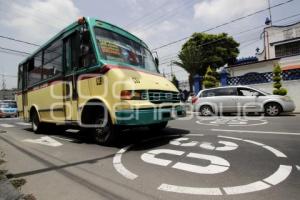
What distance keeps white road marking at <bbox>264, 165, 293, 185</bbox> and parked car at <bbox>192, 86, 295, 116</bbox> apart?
8.58 meters

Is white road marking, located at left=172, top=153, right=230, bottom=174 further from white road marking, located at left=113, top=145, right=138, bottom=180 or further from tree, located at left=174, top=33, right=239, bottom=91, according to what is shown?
tree, located at left=174, top=33, right=239, bottom=91

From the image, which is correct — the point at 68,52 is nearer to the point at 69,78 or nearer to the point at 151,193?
the point at 69,78

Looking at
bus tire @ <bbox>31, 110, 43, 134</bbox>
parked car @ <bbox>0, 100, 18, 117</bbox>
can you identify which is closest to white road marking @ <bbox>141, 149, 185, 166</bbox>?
bus tire @ <bbox>31, 110, 43, 134</bbox>

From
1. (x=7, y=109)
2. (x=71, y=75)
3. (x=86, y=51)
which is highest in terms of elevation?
(x=86, y=51)

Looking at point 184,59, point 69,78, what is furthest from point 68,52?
point 184,59

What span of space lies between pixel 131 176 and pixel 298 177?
7.65 feet

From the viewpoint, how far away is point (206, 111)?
13.0 meters

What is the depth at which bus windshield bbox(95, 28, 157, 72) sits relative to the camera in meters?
5.68

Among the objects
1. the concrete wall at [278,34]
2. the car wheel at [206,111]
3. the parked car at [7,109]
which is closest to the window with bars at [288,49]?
the concrete wall at [278,34]

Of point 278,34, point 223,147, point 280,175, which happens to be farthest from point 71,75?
point 278,34

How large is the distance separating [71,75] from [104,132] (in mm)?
1833

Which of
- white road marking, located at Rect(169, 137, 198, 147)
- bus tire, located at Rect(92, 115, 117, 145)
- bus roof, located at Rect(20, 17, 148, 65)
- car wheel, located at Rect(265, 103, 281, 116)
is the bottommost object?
white road marking, located at Rect(169, 137, 198, 147)

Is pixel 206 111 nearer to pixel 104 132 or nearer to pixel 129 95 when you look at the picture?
pixel 104 132

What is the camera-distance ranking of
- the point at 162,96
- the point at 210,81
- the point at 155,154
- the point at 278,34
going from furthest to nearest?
the point at 278,34 → the point at 210,81 → the point at 162,96 → the point at 155,154
